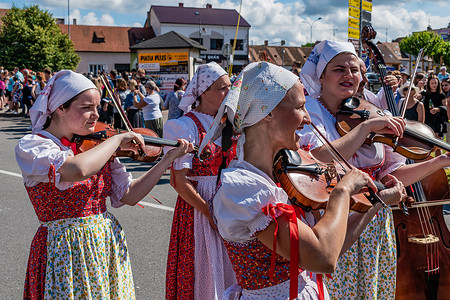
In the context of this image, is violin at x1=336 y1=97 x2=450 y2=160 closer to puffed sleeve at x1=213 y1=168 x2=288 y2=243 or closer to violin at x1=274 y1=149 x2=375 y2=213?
violin at x1=274 y1=149 x2=375 y2=213

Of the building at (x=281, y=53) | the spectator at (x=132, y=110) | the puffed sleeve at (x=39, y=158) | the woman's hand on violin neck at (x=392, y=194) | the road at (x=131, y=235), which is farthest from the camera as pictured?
the building at (x=281, y=53)

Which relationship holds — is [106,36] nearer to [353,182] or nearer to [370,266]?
[370,266]

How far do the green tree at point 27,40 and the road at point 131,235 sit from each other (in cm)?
3335

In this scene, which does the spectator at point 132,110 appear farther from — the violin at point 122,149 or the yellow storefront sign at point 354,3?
the violin at point 122,149

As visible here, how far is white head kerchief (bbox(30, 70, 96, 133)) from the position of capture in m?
2.30

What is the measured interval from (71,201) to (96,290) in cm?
45

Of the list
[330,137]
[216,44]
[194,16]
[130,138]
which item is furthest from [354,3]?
[216,44]

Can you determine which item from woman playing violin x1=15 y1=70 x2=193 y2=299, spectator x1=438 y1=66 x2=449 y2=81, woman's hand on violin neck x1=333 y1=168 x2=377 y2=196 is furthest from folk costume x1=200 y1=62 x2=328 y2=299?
spectator x1=438 y1=66 x2=449 y2=81

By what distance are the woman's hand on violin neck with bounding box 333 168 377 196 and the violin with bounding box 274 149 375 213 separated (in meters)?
0.09

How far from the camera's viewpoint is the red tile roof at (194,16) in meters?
53.5

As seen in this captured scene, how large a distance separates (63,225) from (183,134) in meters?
0.90

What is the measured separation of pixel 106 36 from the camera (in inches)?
2189

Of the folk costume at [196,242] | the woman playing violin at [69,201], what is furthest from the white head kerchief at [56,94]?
the folk costume at [196,242]

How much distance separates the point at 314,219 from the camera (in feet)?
6.23
